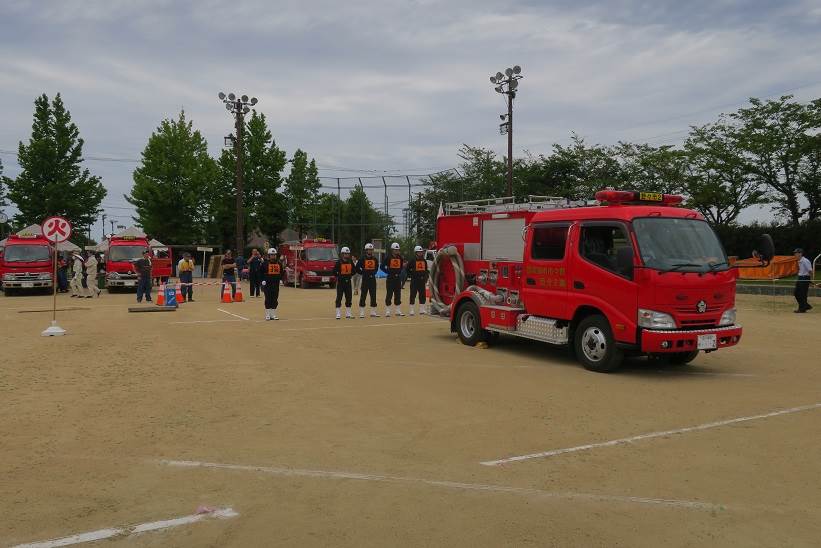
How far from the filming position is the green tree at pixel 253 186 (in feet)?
159

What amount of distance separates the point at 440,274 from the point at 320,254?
757 inches

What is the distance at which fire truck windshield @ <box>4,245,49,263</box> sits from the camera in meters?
25.7

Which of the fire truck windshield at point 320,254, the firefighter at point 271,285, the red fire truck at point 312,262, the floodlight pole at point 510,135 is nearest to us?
the firefighter at point 271,285

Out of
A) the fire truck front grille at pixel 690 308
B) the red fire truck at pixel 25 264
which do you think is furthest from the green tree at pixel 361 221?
the fire truck front grille at pixel 690 308

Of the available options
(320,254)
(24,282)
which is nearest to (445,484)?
(24,282)

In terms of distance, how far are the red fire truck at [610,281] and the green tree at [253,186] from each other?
39.2 metres

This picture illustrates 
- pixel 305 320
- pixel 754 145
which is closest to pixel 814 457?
pixel 305 320

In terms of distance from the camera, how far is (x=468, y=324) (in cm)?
1277

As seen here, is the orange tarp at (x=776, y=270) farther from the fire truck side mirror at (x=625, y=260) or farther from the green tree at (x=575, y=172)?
the fire truck side mirror at (x=625, y=260)

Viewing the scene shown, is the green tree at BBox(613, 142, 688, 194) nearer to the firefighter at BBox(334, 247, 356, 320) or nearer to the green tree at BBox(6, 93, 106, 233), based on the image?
the firefighter at BBox(334, 247, 356, 320)

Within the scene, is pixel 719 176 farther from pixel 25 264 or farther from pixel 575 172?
pixel 25 264

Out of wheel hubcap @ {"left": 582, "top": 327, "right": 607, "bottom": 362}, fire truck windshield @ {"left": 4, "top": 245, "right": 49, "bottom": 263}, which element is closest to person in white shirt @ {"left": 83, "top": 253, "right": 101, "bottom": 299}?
fire truck windshield @ {"left": 4, "top": 245, "right": 49, "bottom": 263}

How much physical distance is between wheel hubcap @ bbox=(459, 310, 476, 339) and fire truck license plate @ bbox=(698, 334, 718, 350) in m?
4.29

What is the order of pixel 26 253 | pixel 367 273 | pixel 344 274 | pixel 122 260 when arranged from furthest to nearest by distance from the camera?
pixel 122 260
pixel 26 253
pixel 367 273
pixel 344 274
